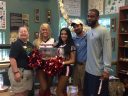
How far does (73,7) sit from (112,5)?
4.60 feet

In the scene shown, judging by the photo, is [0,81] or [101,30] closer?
[101,30]

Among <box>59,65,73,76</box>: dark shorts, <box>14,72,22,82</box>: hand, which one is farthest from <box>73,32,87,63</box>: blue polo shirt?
<box>14,72,22,82</box>: hand

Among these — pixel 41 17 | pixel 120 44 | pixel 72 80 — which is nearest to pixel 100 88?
pixel 72 80

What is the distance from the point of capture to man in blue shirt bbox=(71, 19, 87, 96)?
325 cm

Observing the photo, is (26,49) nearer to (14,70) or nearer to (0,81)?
(14,70)

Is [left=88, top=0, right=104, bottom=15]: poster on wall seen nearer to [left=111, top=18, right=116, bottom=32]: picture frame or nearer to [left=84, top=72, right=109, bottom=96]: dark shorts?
[left=111, top=18, right=116, bottom=32]: picture frame

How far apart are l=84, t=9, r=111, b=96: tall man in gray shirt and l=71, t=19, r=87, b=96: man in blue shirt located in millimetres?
271

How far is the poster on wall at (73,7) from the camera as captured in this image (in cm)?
708

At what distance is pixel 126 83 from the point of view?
Answer: 5113 mm

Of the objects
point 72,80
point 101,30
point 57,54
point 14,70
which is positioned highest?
point 101,30

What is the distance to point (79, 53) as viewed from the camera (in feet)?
10.8

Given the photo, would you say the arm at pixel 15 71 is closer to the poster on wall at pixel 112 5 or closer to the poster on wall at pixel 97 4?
the poster on wall at pixel 112 5

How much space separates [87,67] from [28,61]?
795 millimetres

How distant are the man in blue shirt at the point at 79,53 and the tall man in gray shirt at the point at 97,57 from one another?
0.89ft
